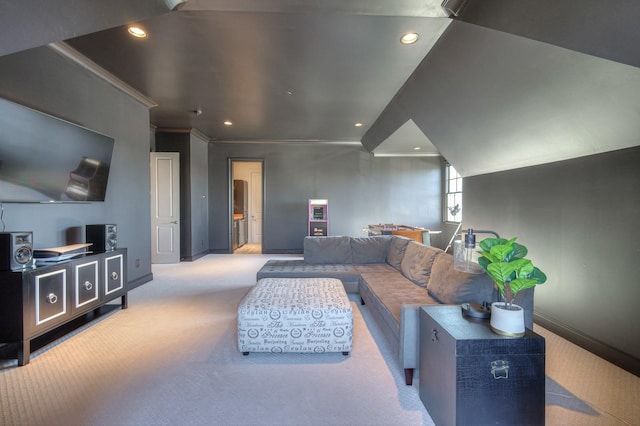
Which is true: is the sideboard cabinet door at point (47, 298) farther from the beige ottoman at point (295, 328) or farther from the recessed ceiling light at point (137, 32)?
the recessed ceiling light at point (137, 32)

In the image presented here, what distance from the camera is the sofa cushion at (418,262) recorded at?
2.80 metres

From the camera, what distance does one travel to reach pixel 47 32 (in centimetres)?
175

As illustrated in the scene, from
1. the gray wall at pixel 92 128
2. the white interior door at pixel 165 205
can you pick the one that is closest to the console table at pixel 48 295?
the gray wall at pixel 92 128

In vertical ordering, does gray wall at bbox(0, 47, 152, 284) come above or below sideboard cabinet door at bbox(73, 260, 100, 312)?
above

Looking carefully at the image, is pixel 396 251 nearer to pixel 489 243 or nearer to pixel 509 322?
pixel 489 243

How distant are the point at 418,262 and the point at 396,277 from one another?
0.35 m

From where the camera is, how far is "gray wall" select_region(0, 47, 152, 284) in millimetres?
2500

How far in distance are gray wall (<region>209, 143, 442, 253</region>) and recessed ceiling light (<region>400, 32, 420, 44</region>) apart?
4.41m

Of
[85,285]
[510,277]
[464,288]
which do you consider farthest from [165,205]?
[510,277]

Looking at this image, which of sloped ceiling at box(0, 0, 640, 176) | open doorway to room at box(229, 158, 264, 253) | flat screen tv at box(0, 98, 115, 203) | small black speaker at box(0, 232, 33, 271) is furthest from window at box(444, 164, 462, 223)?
small black speaker at box(0, 232, 33, 271)

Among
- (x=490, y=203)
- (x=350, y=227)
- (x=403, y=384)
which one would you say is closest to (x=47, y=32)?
(x=403, y=384)

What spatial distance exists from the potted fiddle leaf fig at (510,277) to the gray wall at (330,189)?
5755 millimetres

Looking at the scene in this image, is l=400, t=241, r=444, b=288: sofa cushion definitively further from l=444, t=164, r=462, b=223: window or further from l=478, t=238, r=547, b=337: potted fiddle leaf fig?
l=444, t=164, r=462, b=223: window

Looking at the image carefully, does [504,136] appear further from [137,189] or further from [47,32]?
[137,189]
